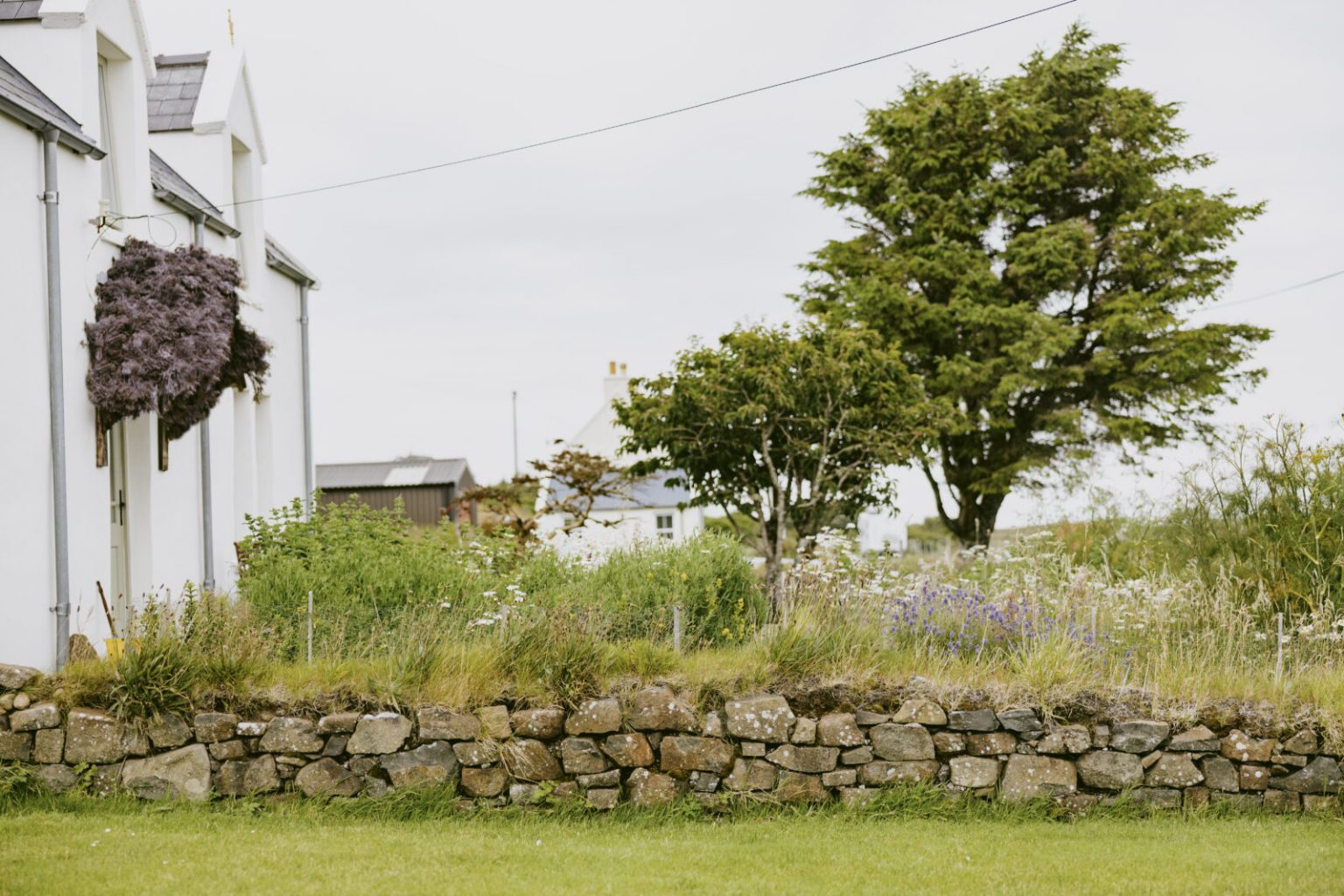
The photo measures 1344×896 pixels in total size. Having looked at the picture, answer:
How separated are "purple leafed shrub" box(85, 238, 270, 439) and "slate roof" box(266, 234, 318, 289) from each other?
4360mm

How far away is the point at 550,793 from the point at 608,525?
8.12 meters

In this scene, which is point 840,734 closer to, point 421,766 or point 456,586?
point 421,766

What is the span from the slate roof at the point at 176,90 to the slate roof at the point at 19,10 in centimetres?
358

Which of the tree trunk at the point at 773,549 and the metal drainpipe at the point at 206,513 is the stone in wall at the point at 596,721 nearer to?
the metal drainpipe at the point at 206,513

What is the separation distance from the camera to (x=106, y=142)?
1128 centimetres

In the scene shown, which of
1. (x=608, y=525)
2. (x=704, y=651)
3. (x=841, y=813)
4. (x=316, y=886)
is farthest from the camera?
(x=608, y=525)

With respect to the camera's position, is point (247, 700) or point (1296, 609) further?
point (1296, 609)

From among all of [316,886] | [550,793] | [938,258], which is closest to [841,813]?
[550,793]

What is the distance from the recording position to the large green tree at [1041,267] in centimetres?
2331

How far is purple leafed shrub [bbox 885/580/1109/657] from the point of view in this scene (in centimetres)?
913

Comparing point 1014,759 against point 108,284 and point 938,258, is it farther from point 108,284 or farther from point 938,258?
point 938,258

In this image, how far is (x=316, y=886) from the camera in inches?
241

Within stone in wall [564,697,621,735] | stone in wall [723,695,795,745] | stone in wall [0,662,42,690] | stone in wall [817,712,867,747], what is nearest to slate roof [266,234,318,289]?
stone in wall [0,662,42,690]

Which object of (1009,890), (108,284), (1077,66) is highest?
(1077,66)
